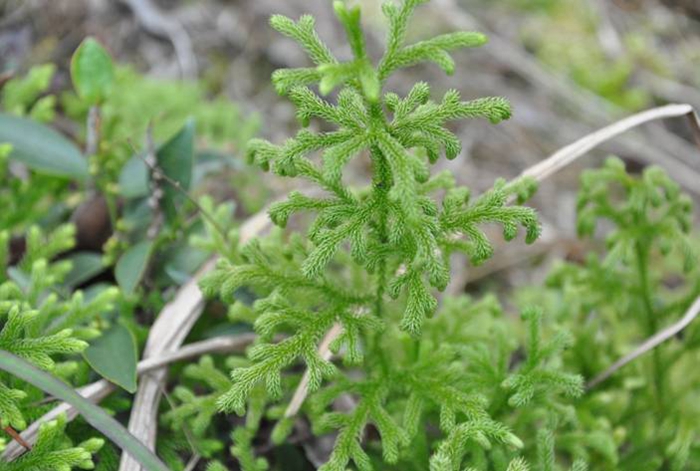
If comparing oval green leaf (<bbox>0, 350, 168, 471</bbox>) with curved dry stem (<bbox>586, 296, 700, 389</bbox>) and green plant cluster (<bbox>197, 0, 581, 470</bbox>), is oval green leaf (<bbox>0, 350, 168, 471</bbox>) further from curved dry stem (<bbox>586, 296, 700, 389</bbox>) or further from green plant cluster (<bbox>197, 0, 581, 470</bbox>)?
curved dry stem (<bbox>586, 296, 700, 389</bbox>)

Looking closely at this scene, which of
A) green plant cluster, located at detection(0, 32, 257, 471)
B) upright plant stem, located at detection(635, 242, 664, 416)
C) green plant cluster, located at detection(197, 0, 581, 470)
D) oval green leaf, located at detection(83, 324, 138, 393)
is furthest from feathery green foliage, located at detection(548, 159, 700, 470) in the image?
oval green leaf, located at detection(83, 324, 138, 393)

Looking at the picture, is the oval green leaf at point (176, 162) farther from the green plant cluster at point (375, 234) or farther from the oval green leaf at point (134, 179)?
the green plant cluster at point (375, 234)

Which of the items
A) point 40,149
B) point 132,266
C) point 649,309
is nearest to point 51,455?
point 132,266

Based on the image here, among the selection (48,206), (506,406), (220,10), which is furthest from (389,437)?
(220,10)

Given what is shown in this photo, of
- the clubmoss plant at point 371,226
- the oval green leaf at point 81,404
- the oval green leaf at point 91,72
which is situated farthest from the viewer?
the oval green leaf at point 91,72

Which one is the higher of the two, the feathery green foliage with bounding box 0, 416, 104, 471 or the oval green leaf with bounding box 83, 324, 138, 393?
the feathery green foliage with bounding box 0, 416, 104, 471

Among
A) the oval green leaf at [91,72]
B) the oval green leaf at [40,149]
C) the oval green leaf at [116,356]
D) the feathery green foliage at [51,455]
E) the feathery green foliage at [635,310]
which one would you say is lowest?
the feathery green foliage at [635,310]

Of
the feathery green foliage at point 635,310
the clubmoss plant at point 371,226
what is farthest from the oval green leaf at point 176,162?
→ the feathery green foliage at point 635,310
